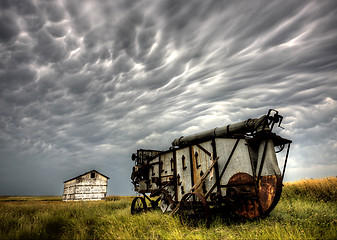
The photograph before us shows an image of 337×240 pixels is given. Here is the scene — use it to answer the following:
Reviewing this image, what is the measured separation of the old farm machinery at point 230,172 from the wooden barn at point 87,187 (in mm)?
22303

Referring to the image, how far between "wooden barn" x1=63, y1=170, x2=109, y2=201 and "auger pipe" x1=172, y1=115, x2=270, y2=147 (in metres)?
23.2

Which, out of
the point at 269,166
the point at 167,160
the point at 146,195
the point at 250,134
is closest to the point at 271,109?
the point at 250,134

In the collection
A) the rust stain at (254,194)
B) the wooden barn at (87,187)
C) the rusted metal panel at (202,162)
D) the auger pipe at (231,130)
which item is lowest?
the wooden barn at (87,187)

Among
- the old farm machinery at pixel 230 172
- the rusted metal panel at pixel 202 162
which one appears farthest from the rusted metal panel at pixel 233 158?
the rusted metal panel at pixel 202 162

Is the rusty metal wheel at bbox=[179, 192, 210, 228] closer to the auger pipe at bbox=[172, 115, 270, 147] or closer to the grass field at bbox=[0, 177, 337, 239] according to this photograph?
the grass field at bbox=[0, 177, 337, 239]

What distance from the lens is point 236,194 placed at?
22.7 ft

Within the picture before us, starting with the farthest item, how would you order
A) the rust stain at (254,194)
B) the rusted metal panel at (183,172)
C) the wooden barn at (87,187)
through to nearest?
the wooden barn at (87,187) < the rusted metal panel at (183,172) < the rust stain at (254,194)

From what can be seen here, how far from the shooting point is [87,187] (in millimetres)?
28531

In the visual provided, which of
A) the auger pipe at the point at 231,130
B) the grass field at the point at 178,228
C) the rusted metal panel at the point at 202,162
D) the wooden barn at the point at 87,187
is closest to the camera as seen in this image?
the grass field at the point at 178,228

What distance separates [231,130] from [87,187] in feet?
87.5

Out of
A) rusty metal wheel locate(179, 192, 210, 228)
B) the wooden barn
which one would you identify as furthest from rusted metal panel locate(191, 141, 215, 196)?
the wooden barn

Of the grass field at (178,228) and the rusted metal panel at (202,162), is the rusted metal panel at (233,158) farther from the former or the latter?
the grass field at (178,228)

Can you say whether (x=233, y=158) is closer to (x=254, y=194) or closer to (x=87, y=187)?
(x=254, y=194)

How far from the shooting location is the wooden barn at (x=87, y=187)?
2800cm
